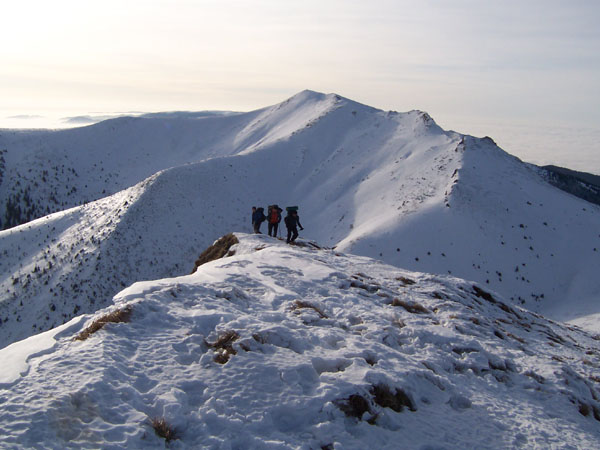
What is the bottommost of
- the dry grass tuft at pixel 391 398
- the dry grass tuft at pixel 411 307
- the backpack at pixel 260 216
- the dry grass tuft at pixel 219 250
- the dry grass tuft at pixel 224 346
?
the dry grass tuft at pixel 219 250

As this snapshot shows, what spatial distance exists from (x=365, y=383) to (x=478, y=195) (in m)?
38.8

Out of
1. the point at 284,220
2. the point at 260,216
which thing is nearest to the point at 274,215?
the point at 284,220

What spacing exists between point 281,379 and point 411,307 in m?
7.36

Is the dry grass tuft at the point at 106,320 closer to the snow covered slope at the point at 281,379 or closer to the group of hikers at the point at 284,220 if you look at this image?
the snow covered slope at the point at 281,379

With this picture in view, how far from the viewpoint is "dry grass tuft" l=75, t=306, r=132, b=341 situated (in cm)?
830

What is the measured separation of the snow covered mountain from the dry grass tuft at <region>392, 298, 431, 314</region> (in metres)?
20.3

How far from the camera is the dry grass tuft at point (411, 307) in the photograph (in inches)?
540

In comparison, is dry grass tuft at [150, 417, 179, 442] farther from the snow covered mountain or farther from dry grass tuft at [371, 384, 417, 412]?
the snow covered mountain

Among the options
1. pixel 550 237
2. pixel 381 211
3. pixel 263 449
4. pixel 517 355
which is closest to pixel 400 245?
pixel 381 211

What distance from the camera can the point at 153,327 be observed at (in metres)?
8.98

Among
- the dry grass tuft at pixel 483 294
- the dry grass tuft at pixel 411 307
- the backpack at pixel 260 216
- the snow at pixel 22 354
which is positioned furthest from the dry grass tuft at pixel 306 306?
the backpack at pixel 260 216

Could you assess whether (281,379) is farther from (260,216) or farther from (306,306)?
(260,216)

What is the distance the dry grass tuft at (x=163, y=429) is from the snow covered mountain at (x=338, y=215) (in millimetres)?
29664

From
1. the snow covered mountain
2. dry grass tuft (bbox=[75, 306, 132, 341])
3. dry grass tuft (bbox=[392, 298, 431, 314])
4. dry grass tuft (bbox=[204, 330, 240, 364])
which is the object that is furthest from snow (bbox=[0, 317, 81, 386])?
the snow covered mountain
